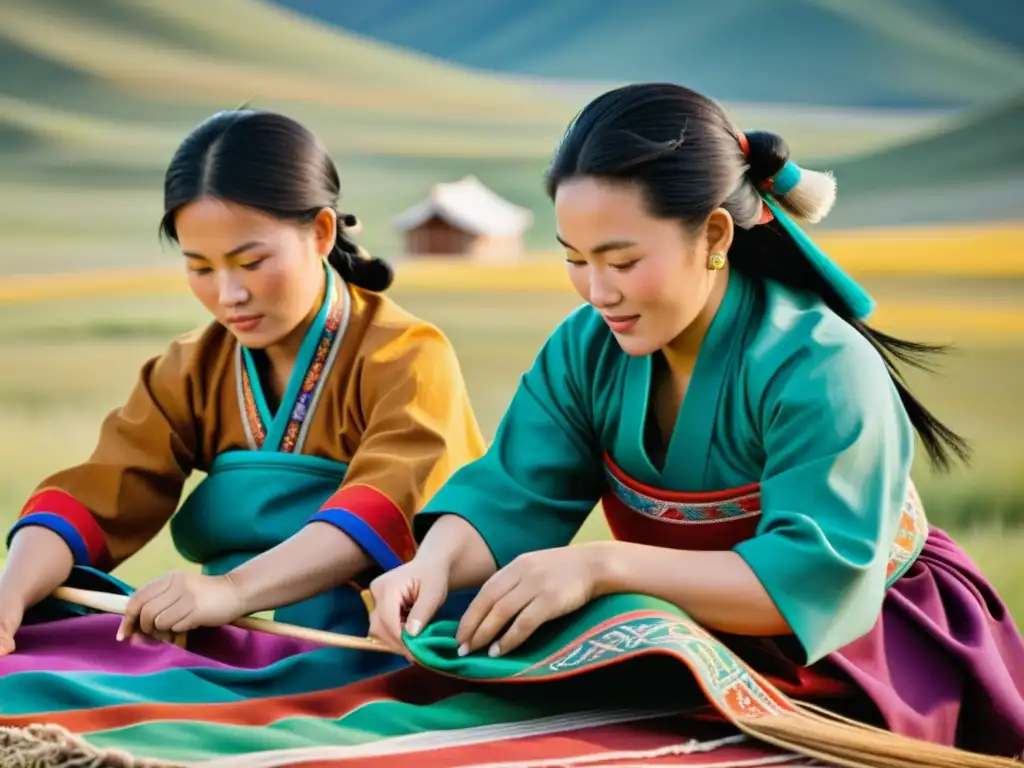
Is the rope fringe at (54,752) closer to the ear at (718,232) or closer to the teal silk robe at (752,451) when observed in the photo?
the teal silk robe at (752,451)

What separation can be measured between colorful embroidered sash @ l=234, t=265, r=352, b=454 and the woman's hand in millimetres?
341

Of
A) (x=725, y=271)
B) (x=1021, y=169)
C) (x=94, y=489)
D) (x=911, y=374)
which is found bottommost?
(x=94, y=489)

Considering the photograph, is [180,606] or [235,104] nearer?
[180,606]

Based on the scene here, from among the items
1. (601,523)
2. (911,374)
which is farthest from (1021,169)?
(601,523)

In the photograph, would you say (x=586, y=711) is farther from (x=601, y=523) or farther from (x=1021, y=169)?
(x=1021, y=169)

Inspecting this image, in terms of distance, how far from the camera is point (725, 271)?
1.75m

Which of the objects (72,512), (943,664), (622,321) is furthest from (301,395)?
(943,664)

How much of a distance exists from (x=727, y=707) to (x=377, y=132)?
→ 20.5 ft

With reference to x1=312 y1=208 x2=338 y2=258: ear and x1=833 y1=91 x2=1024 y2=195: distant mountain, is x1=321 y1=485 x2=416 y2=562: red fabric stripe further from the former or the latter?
x1=833 y1=91 x2=1024 y2=195: distant mountain

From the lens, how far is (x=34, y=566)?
1909mm

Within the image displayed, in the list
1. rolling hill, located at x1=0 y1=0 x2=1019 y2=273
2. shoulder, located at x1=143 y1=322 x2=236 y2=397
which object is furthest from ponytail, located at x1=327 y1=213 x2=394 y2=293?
rolling hill, located at x1=0 y1=0 x2=1019 y2=273

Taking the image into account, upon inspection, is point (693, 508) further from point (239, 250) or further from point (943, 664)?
point (239, 250)

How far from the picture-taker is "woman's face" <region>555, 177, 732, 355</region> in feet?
5.30

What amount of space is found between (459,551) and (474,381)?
3.03m
